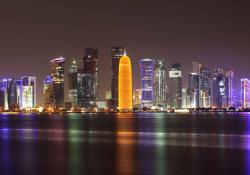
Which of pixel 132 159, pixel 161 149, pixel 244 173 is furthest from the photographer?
pixel 161 149

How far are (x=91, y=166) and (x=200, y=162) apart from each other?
8.12m

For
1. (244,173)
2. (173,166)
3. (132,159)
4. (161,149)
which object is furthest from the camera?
(161,149)

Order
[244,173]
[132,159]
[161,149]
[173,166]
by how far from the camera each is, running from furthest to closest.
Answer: [161,149], [132,159], [173,166], [244,173]

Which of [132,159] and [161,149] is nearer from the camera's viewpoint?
[132,159]

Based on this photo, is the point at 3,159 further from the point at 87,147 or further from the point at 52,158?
the point at 87,147

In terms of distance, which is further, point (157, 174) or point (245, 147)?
point (245, 147)

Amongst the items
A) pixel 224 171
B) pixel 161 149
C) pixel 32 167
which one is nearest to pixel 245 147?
pixel 161 149

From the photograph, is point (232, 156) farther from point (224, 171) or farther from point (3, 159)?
point (3, 159)

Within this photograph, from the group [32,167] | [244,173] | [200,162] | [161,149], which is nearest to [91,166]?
[32,167]

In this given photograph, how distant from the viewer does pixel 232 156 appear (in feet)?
138

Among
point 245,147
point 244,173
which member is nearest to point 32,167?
point 244,173

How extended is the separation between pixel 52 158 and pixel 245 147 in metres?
20.1

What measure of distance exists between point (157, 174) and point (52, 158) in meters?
11.6

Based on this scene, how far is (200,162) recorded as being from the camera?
3828cm
